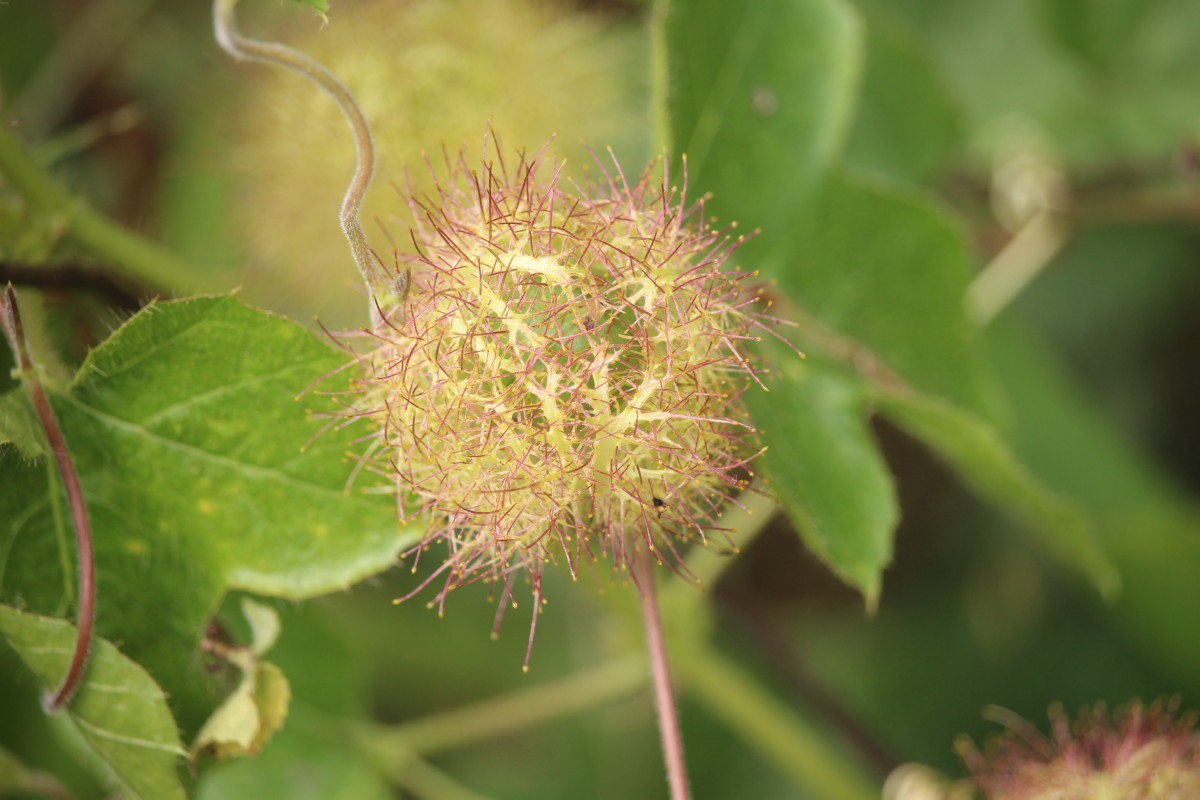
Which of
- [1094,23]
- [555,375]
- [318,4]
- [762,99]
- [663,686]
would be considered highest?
[1094,23]

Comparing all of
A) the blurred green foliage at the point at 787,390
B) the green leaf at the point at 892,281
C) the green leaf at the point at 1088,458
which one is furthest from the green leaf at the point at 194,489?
the green leaf at the point at 1088,458

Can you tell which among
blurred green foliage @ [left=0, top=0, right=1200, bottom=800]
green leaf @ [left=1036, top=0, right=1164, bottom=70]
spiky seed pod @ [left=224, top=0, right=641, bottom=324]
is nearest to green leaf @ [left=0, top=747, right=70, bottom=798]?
blurred green foliage @ [left=0, top=0, right=1200, bottom=800]

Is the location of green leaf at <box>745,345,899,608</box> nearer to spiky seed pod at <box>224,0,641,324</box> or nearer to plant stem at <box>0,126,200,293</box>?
spiky seed pod at <box>224,0,641,324</box>

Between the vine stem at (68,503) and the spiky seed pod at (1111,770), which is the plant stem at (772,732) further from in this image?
the vine stem at (68,503)

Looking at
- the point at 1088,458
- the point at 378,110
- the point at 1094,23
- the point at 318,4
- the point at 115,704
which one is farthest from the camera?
the point at 1088,458

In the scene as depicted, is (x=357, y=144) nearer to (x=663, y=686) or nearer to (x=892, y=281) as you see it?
(x=663, y=686)

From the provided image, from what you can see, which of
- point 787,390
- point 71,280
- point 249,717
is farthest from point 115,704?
point 787,390

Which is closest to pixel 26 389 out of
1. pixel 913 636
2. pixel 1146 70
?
pixel 913 636
